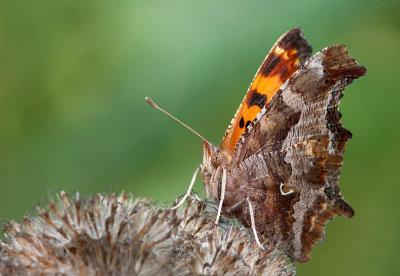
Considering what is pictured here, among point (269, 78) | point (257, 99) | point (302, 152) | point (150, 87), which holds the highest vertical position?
point (150, 87)

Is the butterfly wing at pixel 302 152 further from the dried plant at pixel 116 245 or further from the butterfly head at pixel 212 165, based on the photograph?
the dried plant at pixel 116 245

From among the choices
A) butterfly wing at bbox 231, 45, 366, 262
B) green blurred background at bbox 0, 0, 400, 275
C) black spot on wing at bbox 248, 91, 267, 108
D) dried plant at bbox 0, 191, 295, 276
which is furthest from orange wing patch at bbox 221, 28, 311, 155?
dried plant at bbox 0, 191, 295, 276

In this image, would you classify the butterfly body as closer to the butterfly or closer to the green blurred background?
the butterfly

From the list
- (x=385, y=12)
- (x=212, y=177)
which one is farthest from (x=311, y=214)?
(x=385, y=12)

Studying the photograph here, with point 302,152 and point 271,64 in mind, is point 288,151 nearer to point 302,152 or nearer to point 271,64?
point 302,152

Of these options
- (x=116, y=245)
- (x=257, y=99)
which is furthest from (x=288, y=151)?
(x=116, y=245)

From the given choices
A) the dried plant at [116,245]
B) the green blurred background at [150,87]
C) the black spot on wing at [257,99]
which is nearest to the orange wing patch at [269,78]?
the black spot on wing at [257,99]

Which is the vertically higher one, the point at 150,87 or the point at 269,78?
the point at 150,87

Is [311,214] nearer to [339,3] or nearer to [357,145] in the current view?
[357,145]
